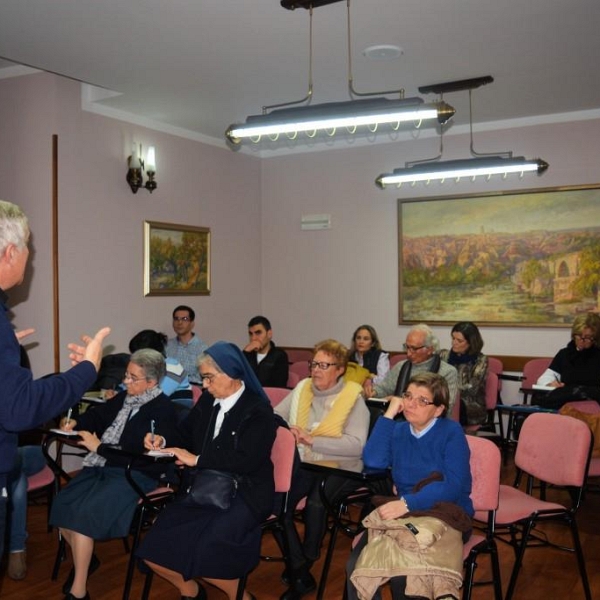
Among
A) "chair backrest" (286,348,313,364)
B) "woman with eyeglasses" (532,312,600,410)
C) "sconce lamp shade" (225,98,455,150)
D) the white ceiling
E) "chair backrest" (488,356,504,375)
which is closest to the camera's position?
"sconce lamp shade" (225,98,455,150)

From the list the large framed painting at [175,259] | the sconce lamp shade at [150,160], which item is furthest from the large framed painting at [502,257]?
the sconce lamp shade at [150,160]

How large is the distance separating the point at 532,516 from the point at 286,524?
1.23m

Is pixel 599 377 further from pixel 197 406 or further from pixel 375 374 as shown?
pixel 197 406

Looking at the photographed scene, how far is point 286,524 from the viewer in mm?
3672

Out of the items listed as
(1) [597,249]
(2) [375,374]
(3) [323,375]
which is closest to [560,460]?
(3) [323,375]

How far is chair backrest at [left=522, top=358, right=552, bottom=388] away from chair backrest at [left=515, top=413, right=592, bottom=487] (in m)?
3.02

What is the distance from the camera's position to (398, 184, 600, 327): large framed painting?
6.99 meters

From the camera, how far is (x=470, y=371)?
6.08 meters

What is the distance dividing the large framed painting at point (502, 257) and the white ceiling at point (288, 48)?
1071mm

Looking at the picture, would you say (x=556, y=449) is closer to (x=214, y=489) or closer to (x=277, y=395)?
(x=214, y=489)

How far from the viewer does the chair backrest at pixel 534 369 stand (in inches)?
264

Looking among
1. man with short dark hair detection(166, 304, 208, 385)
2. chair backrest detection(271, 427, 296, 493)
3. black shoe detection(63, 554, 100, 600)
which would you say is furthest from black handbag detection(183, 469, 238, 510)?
man with short dark hair detection(166, 304, 208, 385)

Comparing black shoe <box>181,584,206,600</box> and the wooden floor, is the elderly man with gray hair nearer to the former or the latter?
the wooden floor

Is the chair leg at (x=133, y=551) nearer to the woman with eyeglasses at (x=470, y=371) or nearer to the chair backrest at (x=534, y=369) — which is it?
the woman with eyeglasses at (x=470, y=371)
